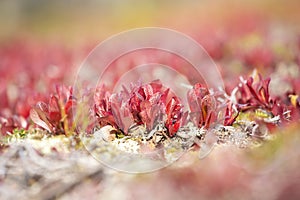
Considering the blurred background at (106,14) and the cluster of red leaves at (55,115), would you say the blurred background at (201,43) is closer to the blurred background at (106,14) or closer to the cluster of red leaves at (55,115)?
the blurred background at (106,14)

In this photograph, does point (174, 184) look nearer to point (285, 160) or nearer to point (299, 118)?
point (285, 160)

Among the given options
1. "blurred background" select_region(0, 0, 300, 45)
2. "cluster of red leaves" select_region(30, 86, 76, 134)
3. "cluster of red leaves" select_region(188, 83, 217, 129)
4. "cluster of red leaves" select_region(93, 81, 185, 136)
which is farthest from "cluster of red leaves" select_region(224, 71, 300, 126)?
"blurred background" select_region(0, 0, 300, 45)

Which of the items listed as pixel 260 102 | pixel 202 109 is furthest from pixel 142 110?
pixel 260 102

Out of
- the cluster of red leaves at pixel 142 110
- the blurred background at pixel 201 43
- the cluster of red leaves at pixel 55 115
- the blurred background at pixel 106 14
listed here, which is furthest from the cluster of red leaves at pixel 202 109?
the blurred background at pixel 106 14

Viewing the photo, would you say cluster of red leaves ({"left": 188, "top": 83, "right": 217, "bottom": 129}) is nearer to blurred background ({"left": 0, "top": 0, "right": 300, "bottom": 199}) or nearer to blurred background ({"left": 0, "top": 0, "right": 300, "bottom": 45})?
blurred background ({"left": 0, "top": 0, "right": 300, "bottom": 199})

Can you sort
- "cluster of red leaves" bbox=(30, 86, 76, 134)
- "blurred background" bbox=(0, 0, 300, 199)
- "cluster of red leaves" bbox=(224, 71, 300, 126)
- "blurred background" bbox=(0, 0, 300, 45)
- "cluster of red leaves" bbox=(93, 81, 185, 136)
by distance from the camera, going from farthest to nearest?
1. "blurred background" bbox=(0, 0, 300, 45)
2. "cluster of red leaves" bbox=(30, 86, 76, 134)
3. "cluster of red leaves" bbox=(224, 71, 300, 126)
4. "cluster of red leaves" bbox=(93, 81, 185, 136)
5. "blurred background" bbox=(0, 0, 300, 199)

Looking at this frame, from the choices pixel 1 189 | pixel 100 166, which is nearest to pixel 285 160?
pixel 100 166
